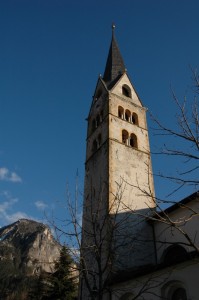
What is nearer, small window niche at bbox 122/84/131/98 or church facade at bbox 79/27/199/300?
church facade at bbox 79/27/199/300

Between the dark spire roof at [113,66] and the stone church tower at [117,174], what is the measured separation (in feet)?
0.39

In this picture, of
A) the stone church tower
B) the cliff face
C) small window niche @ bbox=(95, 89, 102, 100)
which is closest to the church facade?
the stone church tower

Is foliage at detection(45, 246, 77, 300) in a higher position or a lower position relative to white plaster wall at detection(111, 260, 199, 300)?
higher

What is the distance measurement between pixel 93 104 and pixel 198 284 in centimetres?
1969

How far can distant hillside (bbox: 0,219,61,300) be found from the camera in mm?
76806

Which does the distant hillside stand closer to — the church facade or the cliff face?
the cliff face

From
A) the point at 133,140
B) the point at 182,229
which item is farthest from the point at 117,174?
the point at 182,229

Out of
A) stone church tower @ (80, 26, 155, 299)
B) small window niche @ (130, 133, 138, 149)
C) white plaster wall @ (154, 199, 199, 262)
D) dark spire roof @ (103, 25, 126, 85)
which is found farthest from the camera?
dark spire roof @ (103, 25, 126, 85)

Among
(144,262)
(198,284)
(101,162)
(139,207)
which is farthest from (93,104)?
(198,284)

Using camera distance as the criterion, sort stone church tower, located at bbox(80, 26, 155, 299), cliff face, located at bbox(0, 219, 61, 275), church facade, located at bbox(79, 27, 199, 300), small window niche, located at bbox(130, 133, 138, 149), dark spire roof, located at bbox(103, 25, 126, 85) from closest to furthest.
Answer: church facade, located at bbox(79, 27, 199, 300)
stone church tower, located at bbox(80, 26, 155, 299)
small window niche, located at bbox(130, 133, 138, 149)
dark spire roof, located at bbox(103, 25, 126, 85)
cliff face, located at bbox(0, 219, 61, 275)

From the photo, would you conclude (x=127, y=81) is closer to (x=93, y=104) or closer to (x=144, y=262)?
(x=93, y=104)

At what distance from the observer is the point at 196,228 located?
1494 cm

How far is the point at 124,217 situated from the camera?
18188 millimetres

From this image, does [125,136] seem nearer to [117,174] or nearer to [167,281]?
[117,174]
